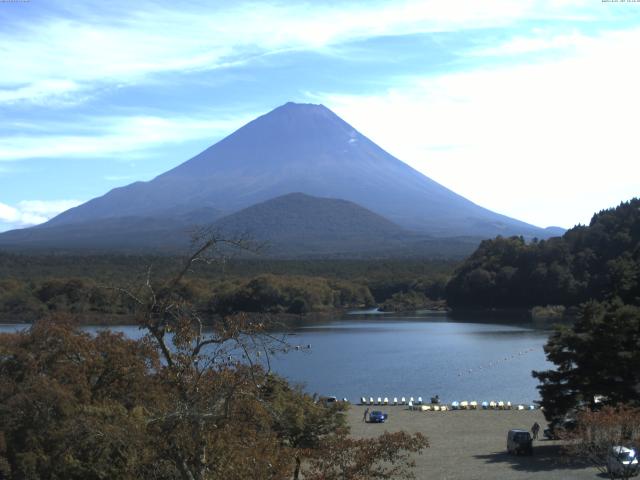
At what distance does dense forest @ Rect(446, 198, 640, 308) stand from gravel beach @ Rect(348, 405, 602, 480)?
2825 cm

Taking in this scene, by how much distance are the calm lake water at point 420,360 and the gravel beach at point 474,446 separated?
2.67 m

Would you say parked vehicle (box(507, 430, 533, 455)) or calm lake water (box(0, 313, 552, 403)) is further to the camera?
calm lake water (box(0, 313, 552, 403))

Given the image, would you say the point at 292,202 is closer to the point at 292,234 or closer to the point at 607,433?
the point at 292,234

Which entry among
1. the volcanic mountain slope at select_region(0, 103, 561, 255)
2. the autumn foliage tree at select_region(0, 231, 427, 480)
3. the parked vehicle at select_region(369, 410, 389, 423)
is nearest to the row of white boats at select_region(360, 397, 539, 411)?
the parked vehicle at select_region(369, 410, 389, 423)

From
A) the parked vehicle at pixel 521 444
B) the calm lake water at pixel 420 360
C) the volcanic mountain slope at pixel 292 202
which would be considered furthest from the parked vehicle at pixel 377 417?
the volcanic mountain slope at pixel 292 202

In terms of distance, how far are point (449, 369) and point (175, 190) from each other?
447 ft

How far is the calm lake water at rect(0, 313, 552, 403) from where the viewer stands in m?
25.8

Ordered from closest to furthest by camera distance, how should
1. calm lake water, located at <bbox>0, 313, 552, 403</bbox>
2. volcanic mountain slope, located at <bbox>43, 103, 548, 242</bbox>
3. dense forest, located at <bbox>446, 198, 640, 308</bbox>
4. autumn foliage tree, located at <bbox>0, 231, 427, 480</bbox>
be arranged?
autumn foliage tree, located at <bbox>0, 231, 427, 480</bbox> → calm lake water, located at <bbox>0, 313, 552, 403</bbox> → dense forest, located at <bbox>446, 198, 640, 308</bbox> → volcanic mountain slope, located at <bbox>43, 103, 548, 242</bbox>

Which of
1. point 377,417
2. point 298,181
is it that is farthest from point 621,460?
point 298,181

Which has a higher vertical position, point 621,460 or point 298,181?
point 298,181

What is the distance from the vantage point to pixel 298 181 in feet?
513

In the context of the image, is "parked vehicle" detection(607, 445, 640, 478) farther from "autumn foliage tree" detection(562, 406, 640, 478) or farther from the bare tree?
the bare tree

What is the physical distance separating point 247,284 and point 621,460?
4222 centimetres

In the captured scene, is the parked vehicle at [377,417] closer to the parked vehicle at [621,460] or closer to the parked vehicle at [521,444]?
the parked vehicle at [521,444]
